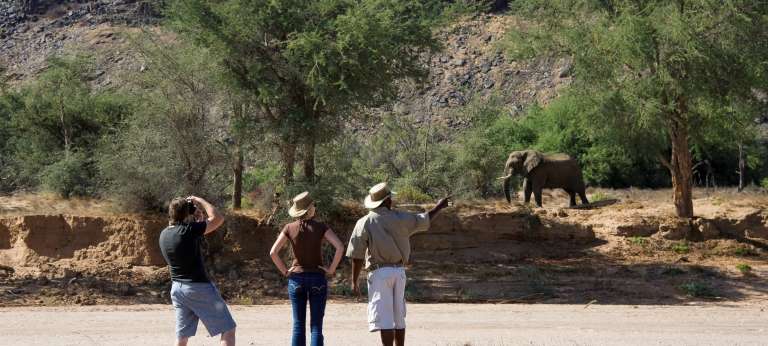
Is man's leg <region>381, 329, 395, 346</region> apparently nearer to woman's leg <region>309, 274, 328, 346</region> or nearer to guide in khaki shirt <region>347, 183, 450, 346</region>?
guide in khaki shirt <region>347, 183, 450, 346</region>

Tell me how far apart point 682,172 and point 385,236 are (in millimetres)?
15598

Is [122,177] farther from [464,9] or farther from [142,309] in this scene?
[464,9]

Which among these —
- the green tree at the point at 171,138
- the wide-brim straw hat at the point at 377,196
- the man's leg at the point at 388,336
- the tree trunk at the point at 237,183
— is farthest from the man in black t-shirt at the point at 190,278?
the tree trunk at the point at 237,183

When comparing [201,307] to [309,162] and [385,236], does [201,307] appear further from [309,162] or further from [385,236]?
[309,162]

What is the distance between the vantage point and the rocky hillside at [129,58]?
52500 mm

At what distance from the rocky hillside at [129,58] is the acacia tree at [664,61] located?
23.5 m

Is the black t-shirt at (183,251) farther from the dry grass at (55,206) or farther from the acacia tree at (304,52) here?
the dry grass at (55,206)

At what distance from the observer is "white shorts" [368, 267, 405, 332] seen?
30.9ft

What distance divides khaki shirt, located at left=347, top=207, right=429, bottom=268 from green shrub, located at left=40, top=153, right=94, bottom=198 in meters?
14.3

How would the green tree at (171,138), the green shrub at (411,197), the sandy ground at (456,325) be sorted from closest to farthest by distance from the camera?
the sandy ground at (456,325) < the green tree at (171,138) < the green shrub at (411,197)

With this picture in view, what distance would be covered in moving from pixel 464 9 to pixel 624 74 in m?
4.15


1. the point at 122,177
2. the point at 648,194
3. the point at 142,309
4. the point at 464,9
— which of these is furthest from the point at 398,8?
the point at 648,194

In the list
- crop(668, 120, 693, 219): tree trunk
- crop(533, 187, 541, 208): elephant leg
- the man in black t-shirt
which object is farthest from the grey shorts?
crop(533, 187, 541, 208): elephant leg

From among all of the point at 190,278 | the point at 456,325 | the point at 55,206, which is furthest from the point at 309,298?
the point at 55,206
